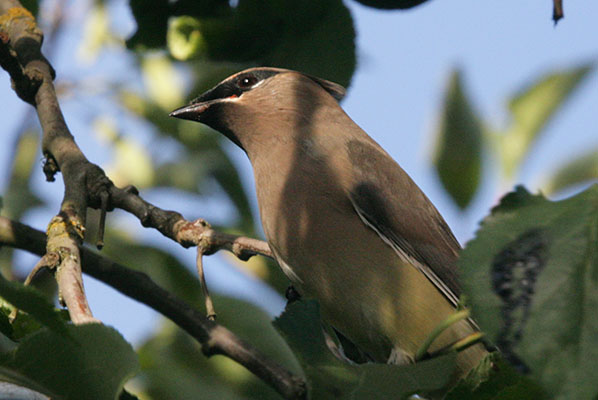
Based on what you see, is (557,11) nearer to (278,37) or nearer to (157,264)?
(278,37)

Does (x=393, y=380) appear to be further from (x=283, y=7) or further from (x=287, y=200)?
(x=287, y=200)

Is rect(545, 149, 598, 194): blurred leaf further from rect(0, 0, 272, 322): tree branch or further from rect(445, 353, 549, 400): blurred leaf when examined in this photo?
rect(445, 353, 549, 400): blurred leaf

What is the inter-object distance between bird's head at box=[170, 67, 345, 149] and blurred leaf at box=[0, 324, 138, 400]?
7.61 feet

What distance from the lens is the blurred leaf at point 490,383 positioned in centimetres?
186

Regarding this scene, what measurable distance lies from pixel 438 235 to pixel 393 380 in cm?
209

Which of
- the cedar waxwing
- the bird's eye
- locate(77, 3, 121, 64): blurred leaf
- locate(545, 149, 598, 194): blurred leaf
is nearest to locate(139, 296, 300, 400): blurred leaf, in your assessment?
the cedar waxwing

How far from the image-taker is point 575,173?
4.41 metres

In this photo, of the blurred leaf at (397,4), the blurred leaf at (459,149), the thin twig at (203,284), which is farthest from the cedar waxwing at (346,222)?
the blurred leaf at (397,4)

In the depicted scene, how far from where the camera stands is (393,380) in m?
1.82

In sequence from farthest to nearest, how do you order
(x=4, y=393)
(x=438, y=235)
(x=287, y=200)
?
(x=438, y=235) < (x=287, y=200) < (x=4, y=393)

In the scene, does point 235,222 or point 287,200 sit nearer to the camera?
point 287,200

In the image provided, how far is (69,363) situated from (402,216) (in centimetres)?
221

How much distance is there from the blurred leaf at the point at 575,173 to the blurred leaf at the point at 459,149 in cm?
67

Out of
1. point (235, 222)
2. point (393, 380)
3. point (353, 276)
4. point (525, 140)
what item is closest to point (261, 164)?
point (235, 222)
